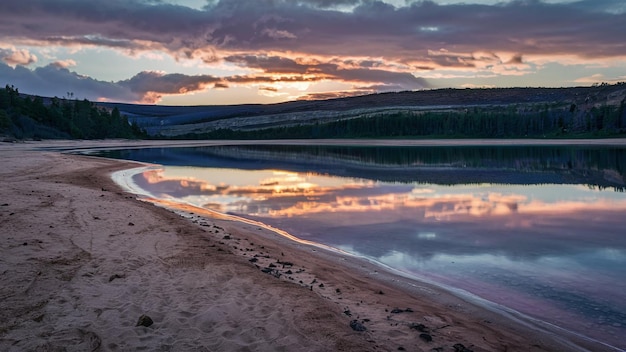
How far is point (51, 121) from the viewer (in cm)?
6950

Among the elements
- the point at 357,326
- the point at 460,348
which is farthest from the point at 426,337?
the point at 357,326

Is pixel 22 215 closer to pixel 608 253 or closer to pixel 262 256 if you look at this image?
pixel 262 256

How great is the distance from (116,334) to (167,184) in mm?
16989

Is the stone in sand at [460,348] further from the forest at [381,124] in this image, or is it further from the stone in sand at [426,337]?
the forest at [381,124]

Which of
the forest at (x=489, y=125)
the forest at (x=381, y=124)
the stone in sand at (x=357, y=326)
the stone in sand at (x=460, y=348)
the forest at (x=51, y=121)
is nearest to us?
the stone in sand at (x=460, y=348)

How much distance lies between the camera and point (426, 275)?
739 cm

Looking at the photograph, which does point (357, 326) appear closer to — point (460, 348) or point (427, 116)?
point (460, 348)

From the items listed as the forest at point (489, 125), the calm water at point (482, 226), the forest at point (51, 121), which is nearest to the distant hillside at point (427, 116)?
the forest at point (489, 125)

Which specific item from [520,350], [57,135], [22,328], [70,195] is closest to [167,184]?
[70,195]

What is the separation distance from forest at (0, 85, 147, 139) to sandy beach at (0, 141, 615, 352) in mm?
53500

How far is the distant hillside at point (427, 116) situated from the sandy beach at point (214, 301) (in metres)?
73.6

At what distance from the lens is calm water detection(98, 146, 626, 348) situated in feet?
21.2

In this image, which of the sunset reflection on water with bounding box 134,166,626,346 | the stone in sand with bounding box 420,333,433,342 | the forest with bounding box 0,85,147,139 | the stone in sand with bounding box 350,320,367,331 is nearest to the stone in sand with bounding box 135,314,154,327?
the stone in sand with bounding box 350,320,367,331

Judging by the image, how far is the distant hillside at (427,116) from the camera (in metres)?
86.4
